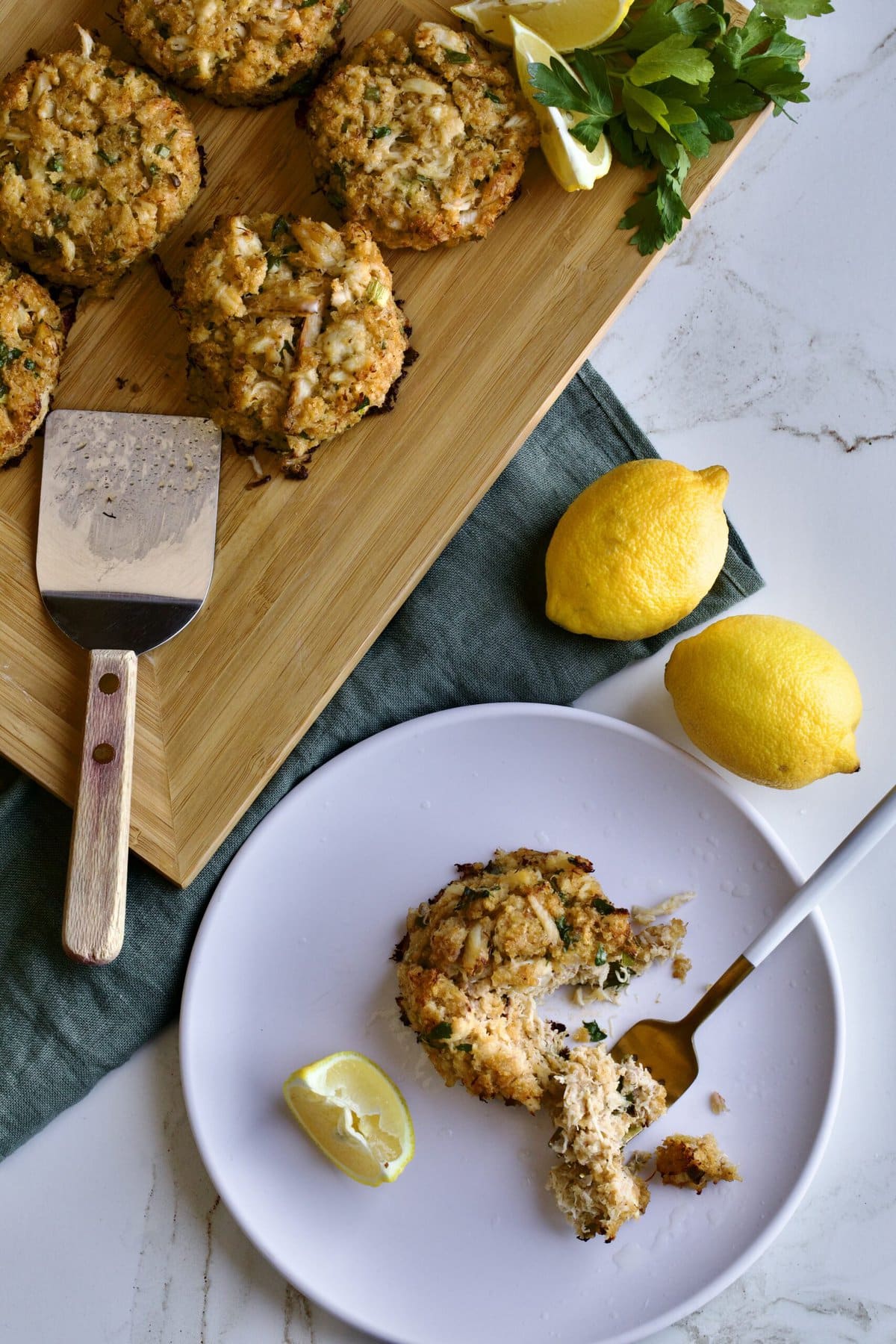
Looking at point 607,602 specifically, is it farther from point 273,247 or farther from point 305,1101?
point 305,1101

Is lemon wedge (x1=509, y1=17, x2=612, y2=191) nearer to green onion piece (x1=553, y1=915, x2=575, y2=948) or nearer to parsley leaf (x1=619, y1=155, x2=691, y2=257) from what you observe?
parsley leaf (x1=619, y1=155, x2=691, y2=257)

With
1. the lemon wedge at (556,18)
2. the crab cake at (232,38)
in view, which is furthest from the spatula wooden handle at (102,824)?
the lemon wedge at (556,18)

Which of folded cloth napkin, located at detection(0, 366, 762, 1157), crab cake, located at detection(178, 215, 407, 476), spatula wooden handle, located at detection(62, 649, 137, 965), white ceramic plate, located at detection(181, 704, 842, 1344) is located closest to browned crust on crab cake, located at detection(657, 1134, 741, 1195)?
white ceramic plate, located at detection(181, 704, 842, 1344)

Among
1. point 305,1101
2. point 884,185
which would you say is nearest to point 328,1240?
point 305,1101

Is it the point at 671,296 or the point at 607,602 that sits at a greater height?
the point at 671,296

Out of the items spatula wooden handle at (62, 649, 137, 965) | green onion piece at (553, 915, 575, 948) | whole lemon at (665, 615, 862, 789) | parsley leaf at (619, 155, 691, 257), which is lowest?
spatula wooden handle at (62, 649, 137, 965)

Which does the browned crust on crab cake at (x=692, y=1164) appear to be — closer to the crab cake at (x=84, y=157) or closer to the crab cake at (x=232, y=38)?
the crab cake at (x=84, y=157)
